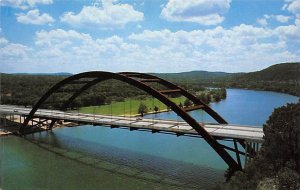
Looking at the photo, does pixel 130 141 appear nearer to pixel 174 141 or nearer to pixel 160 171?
pixel 174 141

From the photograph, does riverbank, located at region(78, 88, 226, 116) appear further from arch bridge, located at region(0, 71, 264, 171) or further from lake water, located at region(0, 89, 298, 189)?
arch bridge, located at region(0, 71, 264, 171)

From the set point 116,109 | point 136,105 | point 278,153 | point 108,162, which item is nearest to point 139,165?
point 108,162

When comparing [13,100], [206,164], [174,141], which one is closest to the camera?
[206,164]

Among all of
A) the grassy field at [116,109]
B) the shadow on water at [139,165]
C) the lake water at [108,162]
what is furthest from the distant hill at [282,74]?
the shadow on water at [139,165]

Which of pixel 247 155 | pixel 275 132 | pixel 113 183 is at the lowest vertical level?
pixel 113 183

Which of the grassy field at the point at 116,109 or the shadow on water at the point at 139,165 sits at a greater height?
the grassy field at the point at 116,109

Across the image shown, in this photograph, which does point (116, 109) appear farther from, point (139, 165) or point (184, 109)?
point (184, 109)

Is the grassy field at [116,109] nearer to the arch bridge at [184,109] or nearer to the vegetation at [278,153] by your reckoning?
the arch bridge at [184,109]

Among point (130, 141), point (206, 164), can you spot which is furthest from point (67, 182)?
point (130, 141)
